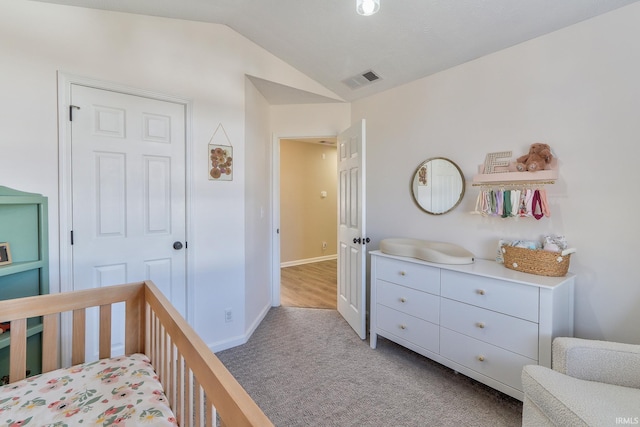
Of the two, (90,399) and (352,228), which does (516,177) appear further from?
(90,399)

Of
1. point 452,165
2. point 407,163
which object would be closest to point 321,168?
point 407,163

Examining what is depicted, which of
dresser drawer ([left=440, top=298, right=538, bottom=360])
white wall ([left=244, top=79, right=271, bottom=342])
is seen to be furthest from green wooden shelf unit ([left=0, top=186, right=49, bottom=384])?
dresser drawer ([left=440, top=298, right=538, bottom=360])

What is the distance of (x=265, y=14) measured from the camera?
2.05 metres

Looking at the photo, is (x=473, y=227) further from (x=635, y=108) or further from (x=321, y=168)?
(x=321, y=168)

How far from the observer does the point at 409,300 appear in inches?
83.4

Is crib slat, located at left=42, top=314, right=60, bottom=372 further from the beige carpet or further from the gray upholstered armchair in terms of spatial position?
the gray upholstered armchair

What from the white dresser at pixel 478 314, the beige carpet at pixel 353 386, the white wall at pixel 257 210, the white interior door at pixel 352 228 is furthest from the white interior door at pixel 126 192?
the white dresser at pixel 478 314

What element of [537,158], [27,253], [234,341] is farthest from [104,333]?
[537,158]

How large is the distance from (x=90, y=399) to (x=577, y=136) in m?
2.71

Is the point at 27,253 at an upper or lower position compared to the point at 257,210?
lower

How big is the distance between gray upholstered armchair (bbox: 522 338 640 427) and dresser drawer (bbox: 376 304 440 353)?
0.71 m

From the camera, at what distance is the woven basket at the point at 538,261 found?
1.62 metres

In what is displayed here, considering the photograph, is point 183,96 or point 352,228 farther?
point 352,228

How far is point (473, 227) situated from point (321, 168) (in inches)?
146
